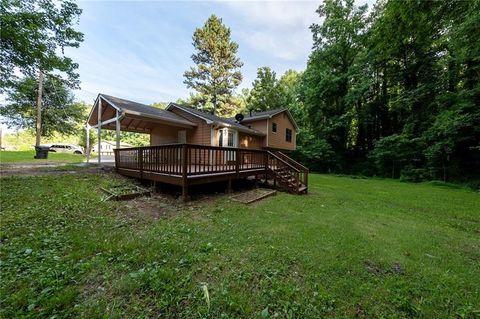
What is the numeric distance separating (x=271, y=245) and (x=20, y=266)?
3538 millimetres

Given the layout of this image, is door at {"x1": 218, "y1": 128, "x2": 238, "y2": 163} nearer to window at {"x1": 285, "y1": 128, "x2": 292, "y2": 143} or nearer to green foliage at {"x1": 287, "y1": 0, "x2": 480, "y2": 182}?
window at {"x1": 285, "y1": 128, "x2": 292, "y2": 143}

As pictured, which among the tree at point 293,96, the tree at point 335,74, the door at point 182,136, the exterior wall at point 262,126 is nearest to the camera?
the door at point 182,136

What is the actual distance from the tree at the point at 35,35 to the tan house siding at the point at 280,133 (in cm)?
1245

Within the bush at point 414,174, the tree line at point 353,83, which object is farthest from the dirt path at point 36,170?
the bush at point 414,174

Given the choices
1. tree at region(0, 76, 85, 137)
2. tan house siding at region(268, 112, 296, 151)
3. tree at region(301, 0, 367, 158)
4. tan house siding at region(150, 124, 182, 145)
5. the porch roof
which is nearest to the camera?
the porch roof

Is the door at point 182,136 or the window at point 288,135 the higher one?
the window at point 288,135

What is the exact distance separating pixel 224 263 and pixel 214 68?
26.9 metres

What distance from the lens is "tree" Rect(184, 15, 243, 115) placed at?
83.8 ft

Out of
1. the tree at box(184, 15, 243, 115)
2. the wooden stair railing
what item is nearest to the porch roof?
the wooden stair railing

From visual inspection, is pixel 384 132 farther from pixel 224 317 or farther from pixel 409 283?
pixel 224 317

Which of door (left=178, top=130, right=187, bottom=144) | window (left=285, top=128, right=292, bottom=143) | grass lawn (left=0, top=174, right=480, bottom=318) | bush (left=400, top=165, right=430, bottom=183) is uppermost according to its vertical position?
window (left=285, top=128, right=292, bottom=143)

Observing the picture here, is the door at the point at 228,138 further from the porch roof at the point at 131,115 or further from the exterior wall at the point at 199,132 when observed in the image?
the porch roof at the point at 131,115

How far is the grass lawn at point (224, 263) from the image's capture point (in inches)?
85.9

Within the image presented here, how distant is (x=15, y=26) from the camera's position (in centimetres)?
754
